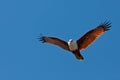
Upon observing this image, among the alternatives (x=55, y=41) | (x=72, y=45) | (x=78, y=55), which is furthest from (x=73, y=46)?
(x=55, y=41)

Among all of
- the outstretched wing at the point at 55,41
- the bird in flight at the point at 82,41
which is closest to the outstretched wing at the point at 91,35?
the bird in flight at the point at 82,41

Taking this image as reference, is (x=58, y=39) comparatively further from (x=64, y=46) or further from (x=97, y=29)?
(x=97, y=29)

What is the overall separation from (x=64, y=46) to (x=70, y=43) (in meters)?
0.68

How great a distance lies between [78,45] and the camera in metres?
15.9

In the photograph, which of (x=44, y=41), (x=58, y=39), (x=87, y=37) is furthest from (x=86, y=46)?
(x=44, y=41)

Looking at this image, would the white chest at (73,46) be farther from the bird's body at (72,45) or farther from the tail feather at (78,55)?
the tail feather at (78,55)

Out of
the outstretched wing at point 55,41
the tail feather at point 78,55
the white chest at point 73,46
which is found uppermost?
the outstretched wing at point 55,41

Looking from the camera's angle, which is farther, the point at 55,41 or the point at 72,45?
the point at 55,41

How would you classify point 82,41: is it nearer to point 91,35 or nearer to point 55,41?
point 91,35

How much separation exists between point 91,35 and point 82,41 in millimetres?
663

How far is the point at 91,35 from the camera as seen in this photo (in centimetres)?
1611

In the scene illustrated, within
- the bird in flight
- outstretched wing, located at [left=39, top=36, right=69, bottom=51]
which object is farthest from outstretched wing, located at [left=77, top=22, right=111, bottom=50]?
outstretched wing, located at [left=39, top=36, right=69, bottom=51]

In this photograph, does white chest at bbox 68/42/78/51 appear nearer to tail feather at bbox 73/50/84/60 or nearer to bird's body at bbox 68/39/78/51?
bird's body at bbox 68/39/78/51

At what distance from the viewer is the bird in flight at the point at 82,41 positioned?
15693mm
